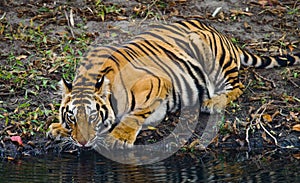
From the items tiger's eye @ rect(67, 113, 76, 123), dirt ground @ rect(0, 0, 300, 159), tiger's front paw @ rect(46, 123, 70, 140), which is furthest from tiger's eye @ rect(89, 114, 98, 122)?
dirt ground @ rect(0, 0, 300, 159)

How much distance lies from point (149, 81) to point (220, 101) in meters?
0.95

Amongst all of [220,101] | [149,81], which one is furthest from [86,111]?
[220,101]

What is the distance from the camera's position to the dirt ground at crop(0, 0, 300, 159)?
870cm

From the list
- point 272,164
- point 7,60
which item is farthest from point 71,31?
point 272,164

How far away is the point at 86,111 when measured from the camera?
804cm

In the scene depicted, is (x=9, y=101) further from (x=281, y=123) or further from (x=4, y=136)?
(x=281, y=123)

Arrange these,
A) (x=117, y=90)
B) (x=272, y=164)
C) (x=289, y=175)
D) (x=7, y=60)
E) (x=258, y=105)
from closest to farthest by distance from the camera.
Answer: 1. (x=289, y=175)
2. (x=272, y=164)
3. (x=117, y=90)
4. (x=258, y=105)
5. (x=7, y=60)

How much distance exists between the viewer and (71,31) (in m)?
10.8

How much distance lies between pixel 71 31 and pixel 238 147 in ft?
11.1

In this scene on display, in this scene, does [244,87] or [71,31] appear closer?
[244,87]

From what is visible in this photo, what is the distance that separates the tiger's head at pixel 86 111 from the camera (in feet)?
26.1

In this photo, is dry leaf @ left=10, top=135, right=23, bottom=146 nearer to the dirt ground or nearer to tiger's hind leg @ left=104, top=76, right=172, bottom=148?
the dirt ground

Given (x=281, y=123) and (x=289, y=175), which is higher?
(x=281, y=123)

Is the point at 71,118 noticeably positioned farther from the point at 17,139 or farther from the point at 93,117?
the point at 17,139
